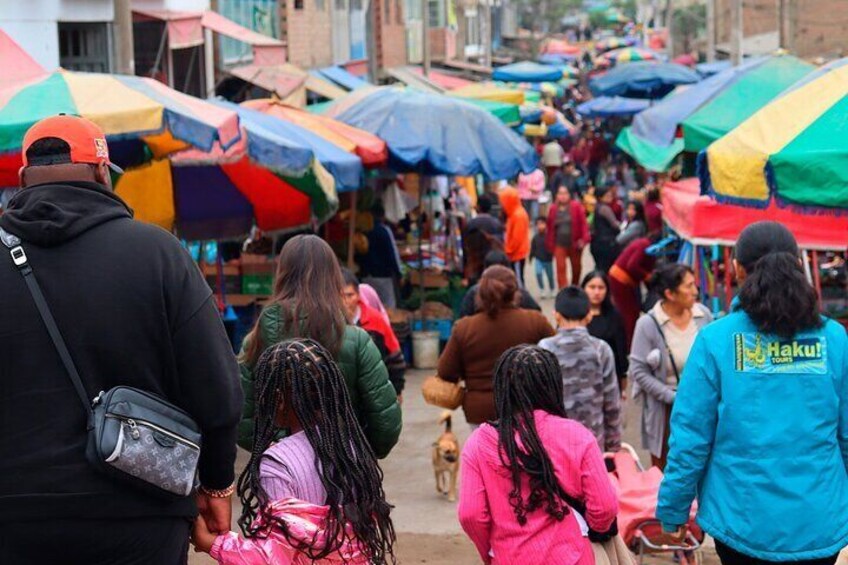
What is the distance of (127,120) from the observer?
7387mm

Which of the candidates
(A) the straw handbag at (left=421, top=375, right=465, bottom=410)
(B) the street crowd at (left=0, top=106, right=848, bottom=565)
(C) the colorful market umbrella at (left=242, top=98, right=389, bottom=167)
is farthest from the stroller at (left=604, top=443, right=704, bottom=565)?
(C) the colorful market umbrella at (left=242, top=98, right=389, bottom=167)

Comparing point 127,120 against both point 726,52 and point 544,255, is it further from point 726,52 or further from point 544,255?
point 726,52

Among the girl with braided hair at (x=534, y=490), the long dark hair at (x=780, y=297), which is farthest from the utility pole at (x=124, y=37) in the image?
the long dark hair at (x=780, y=297)

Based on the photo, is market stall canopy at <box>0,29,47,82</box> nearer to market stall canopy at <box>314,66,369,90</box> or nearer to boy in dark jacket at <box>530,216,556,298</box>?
boy in dark jacket at <box>530,216,556,298</box>

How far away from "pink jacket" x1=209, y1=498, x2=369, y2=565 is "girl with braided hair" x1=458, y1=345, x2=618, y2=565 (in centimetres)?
102

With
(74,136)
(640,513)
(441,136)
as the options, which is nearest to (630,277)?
(441,136)

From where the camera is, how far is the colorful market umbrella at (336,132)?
13070 mm

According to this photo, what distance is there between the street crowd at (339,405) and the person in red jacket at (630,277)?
395 centimetres

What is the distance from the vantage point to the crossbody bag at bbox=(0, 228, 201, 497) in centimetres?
321

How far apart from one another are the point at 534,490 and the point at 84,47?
1312 cm

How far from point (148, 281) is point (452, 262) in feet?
43.2

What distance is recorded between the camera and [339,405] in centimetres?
388

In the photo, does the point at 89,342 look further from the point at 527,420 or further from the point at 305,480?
the point at 527,420

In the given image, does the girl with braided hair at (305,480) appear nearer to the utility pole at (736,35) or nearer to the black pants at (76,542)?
the black pants at (76,542)
